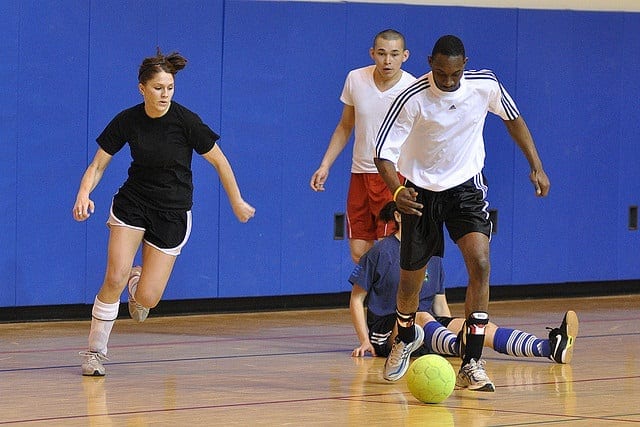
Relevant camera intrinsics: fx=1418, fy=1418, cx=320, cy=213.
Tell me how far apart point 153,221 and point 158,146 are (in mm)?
416

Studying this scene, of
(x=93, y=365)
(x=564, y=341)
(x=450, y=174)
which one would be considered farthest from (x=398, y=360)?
(x=93, y=365)

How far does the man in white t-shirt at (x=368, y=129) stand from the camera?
29.7 feet

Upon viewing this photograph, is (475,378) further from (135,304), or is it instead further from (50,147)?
(50,147)

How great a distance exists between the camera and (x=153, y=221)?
7852mm

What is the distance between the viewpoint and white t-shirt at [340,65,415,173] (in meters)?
9.14

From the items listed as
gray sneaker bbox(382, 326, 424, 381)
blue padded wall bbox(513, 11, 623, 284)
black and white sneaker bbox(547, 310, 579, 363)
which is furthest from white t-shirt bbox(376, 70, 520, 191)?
blue padded wall bbox(513, 11, 623, 284)

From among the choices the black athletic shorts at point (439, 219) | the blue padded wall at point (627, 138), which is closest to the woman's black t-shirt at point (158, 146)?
the black athletic shorts at point (439, 219)

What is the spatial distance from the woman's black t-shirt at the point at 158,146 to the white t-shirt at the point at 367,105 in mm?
1570

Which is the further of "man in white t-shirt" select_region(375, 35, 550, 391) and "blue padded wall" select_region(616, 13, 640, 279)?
"blue padded wall" select_region(616, 13, 640, 279)

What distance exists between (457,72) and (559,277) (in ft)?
19.8

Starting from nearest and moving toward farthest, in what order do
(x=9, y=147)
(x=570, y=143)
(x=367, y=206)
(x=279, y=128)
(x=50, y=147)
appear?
(x=367, y=206) < (x=9, y=147) < (x=50, y=147) < (x=279, y=128) < (x=570, y=143)

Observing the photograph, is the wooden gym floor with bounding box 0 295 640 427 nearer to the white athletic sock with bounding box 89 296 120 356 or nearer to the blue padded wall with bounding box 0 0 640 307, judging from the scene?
the white athletic sock with bounding box 89 296 120 356

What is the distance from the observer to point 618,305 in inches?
484

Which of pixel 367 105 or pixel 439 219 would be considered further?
pixel 367 105
